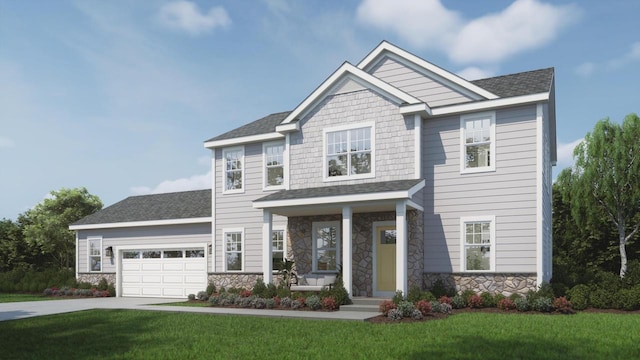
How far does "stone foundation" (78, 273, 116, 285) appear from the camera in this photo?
2417 cm

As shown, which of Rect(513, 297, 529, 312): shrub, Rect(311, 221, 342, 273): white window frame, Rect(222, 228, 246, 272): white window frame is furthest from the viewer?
Rect(222, 228, 246, 272): white window frame

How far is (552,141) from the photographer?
21.1 m

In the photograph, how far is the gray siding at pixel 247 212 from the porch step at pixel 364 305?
15.0ft

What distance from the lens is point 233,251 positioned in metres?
20.3

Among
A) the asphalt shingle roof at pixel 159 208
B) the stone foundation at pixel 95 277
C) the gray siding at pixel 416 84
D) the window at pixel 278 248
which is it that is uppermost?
the gray siding at pixel 416 84

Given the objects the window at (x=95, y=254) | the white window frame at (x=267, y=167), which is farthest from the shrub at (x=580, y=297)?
the window at (x=95, y=254)

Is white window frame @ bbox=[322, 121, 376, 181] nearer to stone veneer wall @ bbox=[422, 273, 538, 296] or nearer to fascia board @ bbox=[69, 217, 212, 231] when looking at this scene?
stone veneer wall @ bbox=[422, 273, 538, 296]

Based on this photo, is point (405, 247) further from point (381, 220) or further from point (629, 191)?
point (629, 191)

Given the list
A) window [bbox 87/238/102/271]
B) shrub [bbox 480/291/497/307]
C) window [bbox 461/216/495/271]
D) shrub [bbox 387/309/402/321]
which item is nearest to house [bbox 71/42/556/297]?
window [bbox 461/216/495/271]

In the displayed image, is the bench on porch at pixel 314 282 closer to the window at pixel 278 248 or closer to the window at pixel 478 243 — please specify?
the window at pixel 278 248

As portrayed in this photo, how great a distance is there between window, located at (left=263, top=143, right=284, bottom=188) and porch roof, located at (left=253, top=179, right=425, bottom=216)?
170 cm

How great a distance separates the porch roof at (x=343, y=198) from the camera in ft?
50.2

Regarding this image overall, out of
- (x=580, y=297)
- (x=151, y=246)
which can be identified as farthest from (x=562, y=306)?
(x=151, y=246)

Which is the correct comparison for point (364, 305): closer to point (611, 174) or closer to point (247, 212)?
point (247, 212)
